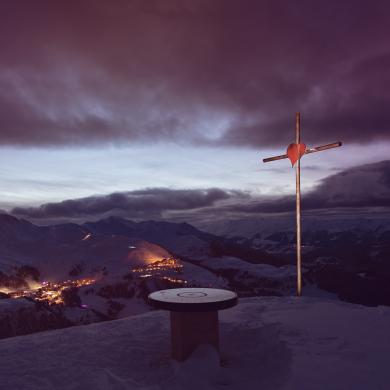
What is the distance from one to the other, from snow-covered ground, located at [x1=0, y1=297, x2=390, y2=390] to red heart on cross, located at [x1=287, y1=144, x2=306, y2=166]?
5494 millimetres

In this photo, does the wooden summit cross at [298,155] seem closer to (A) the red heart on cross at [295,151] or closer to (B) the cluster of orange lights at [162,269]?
(A) the red heart on cross at [295,151]

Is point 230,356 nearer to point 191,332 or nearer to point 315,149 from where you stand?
point 191,332

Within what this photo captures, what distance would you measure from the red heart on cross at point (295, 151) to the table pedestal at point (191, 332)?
743cm

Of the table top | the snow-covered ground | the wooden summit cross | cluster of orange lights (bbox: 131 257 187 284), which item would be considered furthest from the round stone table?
cluster of orange lights (bbox: 131 257 187 284)

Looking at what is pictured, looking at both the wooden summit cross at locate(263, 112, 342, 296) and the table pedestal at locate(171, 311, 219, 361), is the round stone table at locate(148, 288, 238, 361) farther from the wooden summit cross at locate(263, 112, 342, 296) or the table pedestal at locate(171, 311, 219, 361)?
the wooden summit cross at locate(263, 112, 342, 296)

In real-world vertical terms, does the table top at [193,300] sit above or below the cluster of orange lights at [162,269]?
above

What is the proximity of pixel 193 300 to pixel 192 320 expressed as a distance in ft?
1.43

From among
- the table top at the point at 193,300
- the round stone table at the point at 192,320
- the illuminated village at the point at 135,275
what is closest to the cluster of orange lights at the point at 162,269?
the illuminated village at the point at 135,275

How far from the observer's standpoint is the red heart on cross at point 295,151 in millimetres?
13562

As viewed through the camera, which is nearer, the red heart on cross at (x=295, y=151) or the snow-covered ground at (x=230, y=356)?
the snow-covered ground at (x=230, y=356)

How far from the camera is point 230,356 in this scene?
830 centimetres

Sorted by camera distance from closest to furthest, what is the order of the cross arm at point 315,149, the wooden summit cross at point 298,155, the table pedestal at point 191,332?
the table pedestal at point 191,332 < the cross arm at point 315,149 < the wooden summit cross at point 298,155

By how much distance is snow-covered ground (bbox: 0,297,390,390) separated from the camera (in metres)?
6.83

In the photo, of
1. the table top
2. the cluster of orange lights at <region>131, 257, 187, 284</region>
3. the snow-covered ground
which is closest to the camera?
the snow-covered ground
